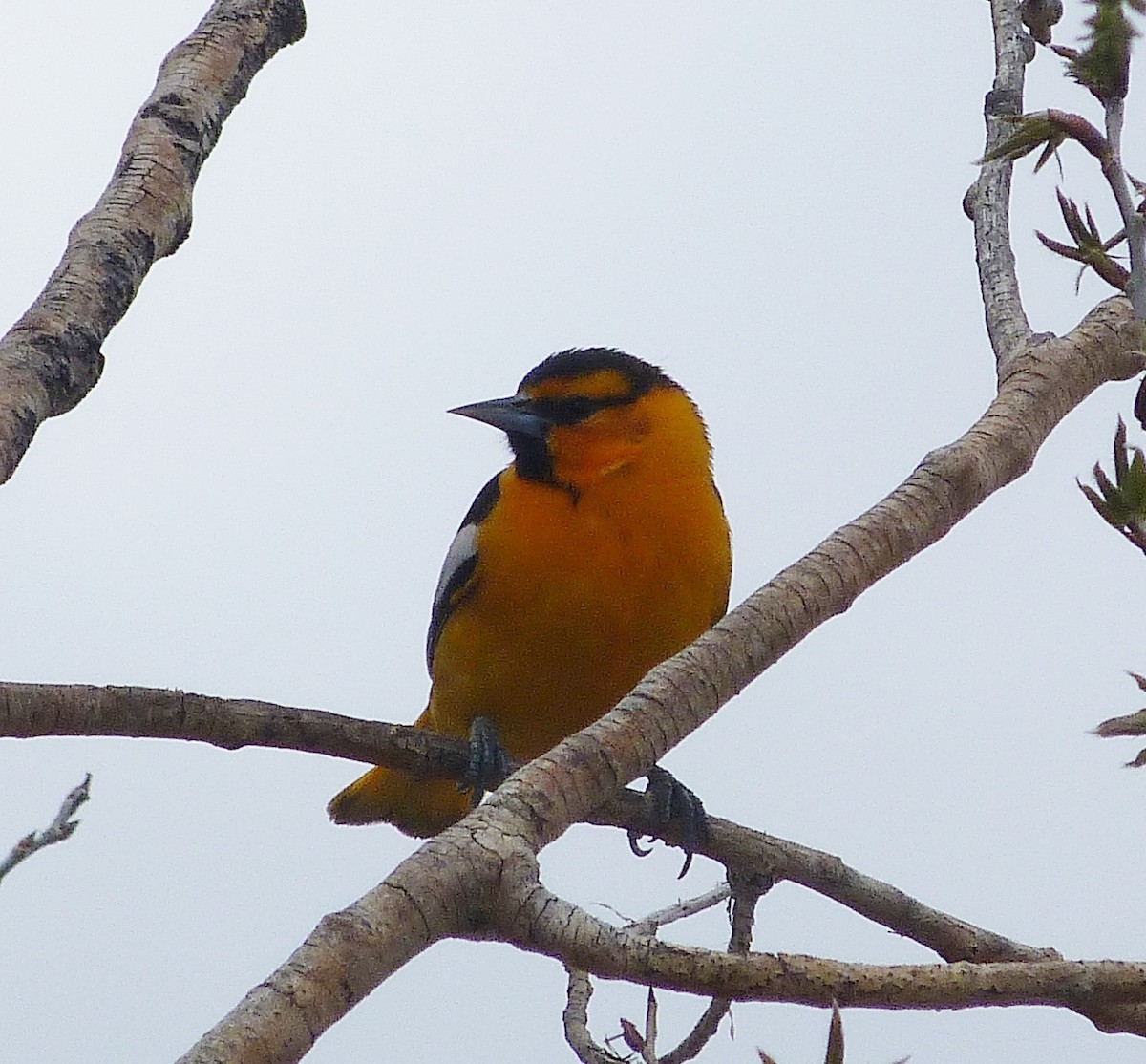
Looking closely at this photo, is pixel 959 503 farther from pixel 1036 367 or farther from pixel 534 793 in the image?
pixel 534 793

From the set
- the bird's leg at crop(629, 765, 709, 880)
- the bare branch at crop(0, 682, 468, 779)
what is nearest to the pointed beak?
the bird's leg at crop(629, 765, 709, 880)

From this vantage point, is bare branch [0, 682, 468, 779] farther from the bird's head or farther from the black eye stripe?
the black eye stripe

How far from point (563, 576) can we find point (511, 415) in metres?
0.68

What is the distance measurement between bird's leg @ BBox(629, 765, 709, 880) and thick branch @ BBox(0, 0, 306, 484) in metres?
1.45

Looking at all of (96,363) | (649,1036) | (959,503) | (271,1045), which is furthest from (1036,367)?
(271,1045)

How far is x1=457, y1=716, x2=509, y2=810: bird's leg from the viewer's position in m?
3.70

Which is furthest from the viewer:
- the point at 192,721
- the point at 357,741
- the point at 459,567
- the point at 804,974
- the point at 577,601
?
the point at 459,567

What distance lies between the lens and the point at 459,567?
4.67 metres

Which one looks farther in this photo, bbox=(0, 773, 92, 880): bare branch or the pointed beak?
the pointed beak

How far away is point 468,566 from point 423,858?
9.01ft

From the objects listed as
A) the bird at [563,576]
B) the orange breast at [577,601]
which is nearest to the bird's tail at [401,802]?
the bird at [563,576]

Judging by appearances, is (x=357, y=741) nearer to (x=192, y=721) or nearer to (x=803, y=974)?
(x=192, y=721)

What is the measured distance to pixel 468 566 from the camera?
4.62 m

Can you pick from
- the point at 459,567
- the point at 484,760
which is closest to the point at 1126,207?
the point at 484,760
